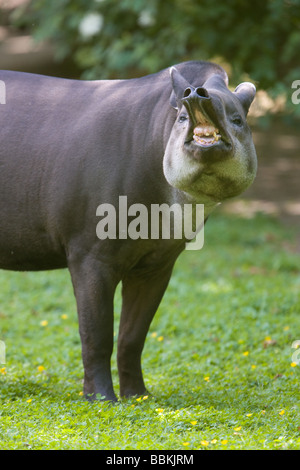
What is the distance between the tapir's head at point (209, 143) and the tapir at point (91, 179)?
0.18ft

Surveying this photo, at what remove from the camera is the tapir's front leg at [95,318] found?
4.88 m

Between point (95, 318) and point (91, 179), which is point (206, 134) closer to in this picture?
point (91, 179)

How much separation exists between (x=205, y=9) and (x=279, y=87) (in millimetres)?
1613

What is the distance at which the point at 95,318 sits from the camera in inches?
194

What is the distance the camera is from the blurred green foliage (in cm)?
1055

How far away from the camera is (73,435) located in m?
4.29

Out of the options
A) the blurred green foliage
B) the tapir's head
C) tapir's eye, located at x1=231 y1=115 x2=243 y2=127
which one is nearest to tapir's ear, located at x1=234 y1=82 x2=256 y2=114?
the tapir's head

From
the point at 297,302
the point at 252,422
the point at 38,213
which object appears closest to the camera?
the point at 252,422

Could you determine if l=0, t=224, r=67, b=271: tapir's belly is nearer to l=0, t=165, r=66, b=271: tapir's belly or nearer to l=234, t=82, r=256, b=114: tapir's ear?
l=0, t=165, r=66, b=271: tapir's belly

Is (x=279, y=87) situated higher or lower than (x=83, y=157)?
higher

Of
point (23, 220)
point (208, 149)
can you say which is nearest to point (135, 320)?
point (23, 220)

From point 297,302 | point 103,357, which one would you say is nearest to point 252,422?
point 103,357

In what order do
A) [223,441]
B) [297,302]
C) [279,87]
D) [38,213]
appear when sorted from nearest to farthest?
1. [223,441]
2. [38,213]
3. [297,302]
4. [279,87]

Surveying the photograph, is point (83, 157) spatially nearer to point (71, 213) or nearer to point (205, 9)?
point (71, 213)
